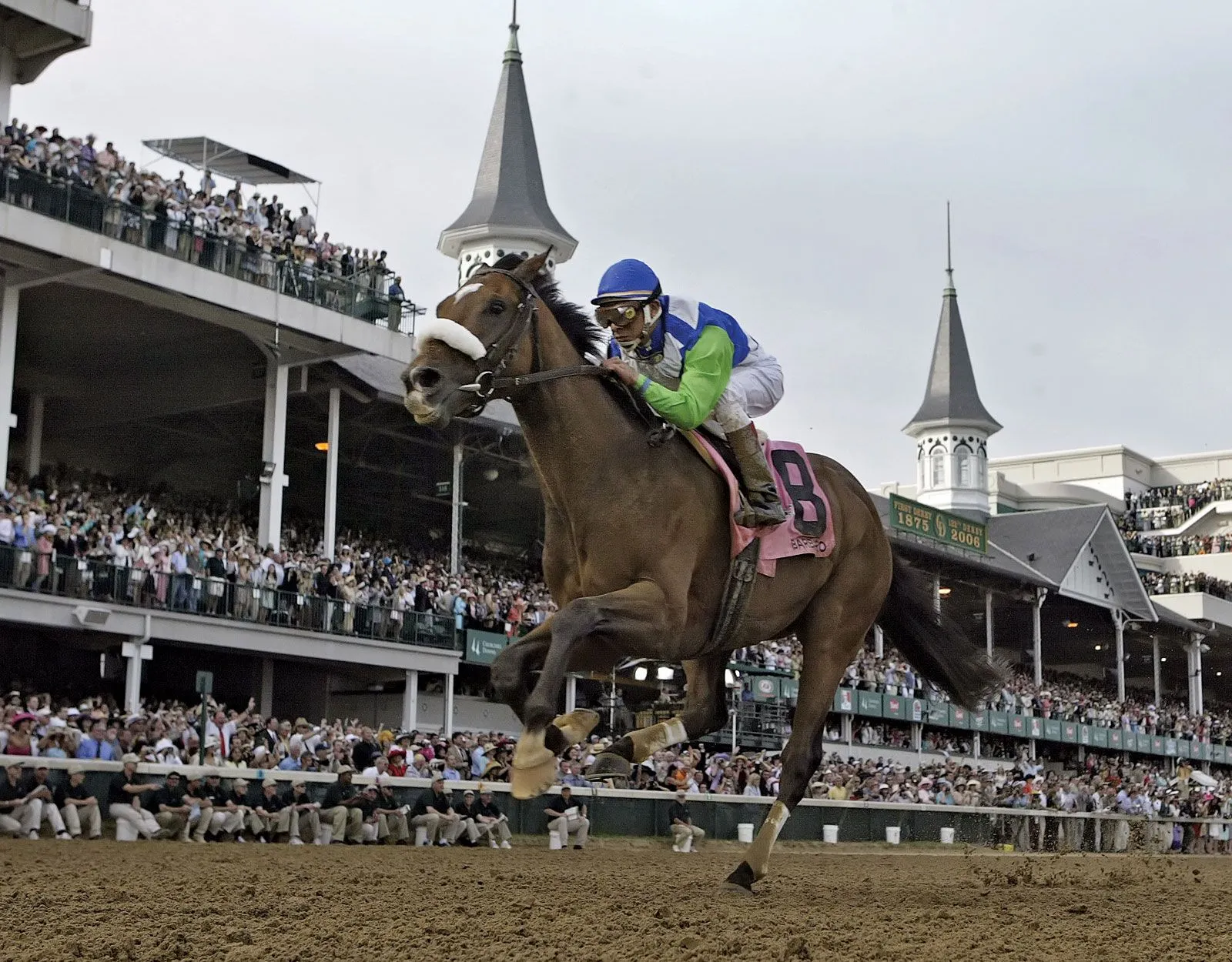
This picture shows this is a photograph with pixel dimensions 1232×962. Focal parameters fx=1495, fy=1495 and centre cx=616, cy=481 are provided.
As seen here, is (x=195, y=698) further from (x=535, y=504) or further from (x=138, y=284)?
(x=535, y=504)

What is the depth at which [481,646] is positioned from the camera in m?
25.2

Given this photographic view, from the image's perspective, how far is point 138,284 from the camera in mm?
21625

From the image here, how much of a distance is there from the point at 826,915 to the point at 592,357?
267 centimetres

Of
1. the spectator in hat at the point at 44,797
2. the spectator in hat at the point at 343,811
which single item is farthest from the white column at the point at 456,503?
the spectator in hat at the point at 44,797

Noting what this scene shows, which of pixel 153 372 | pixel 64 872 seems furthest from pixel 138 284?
pixel 64 872

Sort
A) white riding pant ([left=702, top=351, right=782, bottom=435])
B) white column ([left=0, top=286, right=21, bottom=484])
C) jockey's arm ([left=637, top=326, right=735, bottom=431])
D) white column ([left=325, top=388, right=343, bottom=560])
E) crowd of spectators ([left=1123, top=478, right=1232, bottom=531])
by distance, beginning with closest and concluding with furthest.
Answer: jockey's arm ([left=637, top=326, right=735, bottom=431]), white riding pant ([left=702, top=351, right=782, bottom=435]), white column ([left=0, top=286, right=21, bottom=484]), white column ([left=325, top=388, right=343, bottom=560]), crowd of spectators ([left=1123, top=478, right=1232, bottom=531])

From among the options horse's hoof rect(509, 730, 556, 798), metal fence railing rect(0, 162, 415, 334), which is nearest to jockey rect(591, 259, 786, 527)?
horse's hoof rect(509, 730, 556, 798)

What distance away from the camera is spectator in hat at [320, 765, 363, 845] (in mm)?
14922

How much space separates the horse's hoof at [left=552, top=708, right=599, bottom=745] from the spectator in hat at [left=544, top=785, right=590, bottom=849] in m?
10.5

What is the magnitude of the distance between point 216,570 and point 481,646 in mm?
5526

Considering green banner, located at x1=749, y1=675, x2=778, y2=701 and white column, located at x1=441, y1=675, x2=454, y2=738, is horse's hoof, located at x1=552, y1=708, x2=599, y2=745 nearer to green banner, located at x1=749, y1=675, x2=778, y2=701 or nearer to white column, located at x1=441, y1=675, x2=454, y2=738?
white column, located at x1=441, y1=675, x2=454, y2=738

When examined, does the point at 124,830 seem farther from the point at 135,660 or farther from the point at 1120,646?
the point at 1120,646

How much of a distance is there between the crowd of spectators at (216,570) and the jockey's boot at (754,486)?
14.1 metres

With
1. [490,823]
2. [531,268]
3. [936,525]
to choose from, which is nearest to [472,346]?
[531,268]
